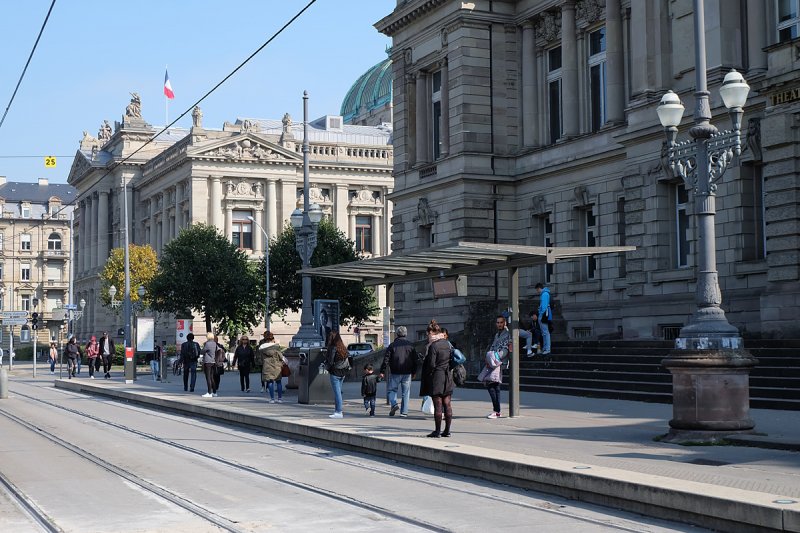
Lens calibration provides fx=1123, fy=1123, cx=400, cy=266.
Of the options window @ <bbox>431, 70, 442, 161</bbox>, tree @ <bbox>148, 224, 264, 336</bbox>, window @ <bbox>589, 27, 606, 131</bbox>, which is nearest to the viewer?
window @ <bbox>589, 27, 606, 131</bbox>

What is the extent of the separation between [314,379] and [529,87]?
20490 mm

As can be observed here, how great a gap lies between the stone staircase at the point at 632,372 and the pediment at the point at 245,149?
59698mm

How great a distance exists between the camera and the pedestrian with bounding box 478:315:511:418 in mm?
20672

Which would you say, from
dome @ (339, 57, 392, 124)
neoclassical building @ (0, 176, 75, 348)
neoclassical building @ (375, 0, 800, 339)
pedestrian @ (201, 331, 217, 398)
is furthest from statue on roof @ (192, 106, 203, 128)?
pedestrian @ (201, 331, 217, 398)

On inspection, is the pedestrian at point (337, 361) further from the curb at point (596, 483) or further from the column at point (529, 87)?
the column at point (529, 87)

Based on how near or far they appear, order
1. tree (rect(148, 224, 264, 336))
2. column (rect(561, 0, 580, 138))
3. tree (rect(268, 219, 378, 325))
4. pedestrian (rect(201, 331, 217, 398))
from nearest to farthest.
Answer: pedestrian (rect(201, 331, 217, 398)), column (rect(561, 0, 580, 138)), tree (rect(268, 219, 378, 325)), tree (rect(148, 224, 264, 336))

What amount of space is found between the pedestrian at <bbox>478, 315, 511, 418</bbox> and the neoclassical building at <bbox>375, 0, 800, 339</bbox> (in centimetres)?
825

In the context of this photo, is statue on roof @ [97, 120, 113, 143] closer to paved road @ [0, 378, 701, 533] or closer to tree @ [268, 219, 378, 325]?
tree @ [268, 219, 378, 325]

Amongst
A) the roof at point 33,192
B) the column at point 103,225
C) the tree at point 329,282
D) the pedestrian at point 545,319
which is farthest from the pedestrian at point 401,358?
the roof at point 33,192

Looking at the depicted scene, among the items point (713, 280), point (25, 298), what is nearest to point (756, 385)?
point (713, 280)

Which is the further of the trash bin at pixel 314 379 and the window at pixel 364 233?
the window at pixel 364 233

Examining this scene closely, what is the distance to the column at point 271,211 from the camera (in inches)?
3556

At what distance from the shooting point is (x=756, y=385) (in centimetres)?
2292

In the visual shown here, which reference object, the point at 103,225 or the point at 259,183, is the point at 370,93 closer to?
the point at 103,225
